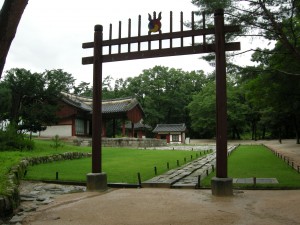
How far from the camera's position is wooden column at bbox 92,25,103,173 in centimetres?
1016

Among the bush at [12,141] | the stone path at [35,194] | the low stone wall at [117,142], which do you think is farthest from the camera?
the low stone wall at [117,142]

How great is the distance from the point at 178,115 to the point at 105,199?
6334 centimetres

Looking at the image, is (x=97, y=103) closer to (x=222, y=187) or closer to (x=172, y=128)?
(x=222, y=187)

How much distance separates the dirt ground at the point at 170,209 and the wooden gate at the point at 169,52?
111 centimetres

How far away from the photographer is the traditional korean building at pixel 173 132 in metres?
60.8

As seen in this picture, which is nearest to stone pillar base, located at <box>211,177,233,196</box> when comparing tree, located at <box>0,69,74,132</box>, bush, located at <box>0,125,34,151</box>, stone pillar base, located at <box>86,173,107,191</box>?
stone pillar base, located at <box>86,173,107,191</box>

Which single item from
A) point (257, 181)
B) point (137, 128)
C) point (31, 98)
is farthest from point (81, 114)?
point (257, 181)

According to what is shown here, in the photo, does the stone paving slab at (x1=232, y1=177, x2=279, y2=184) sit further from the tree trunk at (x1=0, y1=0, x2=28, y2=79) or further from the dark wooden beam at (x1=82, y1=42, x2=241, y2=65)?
the tree trunk at (x1=0, y1=0, x2=28, y2=79)

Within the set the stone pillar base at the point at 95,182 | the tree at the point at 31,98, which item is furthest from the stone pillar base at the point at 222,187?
the tree at the point at 31,98

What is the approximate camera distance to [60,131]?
Answer: 3944 cm

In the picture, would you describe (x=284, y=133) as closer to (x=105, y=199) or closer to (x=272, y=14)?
(x=272, y=14)

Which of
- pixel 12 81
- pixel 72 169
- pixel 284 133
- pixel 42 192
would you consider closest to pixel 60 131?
pixel 12 81

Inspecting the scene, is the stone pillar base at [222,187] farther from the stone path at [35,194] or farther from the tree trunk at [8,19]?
the tree trunk at [8,19]

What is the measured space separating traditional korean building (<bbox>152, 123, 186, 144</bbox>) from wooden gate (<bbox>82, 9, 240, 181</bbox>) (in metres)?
50.5
